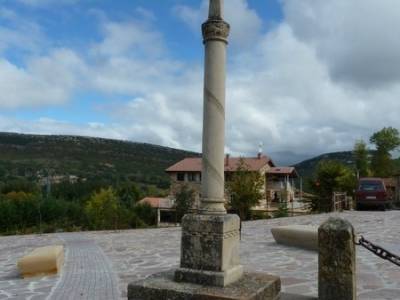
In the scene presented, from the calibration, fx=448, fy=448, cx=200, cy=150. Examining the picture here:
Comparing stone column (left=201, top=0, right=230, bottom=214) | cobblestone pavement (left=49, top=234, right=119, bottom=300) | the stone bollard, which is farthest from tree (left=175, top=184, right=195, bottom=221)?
the stone bollard

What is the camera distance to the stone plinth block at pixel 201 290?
501 centimetres

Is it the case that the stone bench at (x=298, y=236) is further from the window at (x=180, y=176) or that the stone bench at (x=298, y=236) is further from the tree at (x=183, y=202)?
the window at (x=180, y=176)

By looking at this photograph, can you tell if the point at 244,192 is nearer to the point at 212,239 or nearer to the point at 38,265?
the point at 38,265

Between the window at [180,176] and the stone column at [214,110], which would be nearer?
the stone column at [214,110]

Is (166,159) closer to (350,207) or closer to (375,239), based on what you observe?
(350,207)

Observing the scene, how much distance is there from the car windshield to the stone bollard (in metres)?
22.2

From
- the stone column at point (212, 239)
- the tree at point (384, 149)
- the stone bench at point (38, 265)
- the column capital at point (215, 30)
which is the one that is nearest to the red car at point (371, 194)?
the stone bench at point (38, 265)

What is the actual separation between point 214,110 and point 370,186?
2307 cm

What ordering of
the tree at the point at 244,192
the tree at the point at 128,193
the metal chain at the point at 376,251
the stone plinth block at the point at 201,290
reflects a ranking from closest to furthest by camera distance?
the stone plinth block at the point at 201,290
the metal chain at the point at 376,251
the tree at the point at 244,192
the tree at the point at 128,193

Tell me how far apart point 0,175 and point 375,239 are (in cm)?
8303

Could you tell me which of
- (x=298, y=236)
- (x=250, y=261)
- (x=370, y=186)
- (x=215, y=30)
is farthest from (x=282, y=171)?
(x=215, y=30)

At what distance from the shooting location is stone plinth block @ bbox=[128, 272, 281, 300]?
501 centimetres

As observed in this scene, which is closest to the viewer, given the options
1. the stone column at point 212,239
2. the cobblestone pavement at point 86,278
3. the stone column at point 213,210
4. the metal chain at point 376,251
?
the stone column at point 212,239

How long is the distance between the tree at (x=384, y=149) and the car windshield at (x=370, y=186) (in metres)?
28.5
